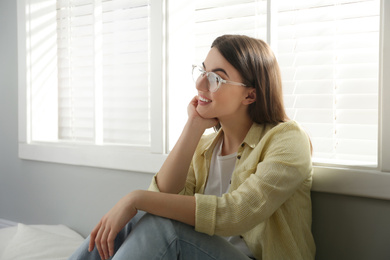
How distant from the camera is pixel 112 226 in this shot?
136cm

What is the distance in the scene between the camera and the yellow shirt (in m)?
1.33

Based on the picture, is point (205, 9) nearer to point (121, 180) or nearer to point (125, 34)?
point (125, 34)

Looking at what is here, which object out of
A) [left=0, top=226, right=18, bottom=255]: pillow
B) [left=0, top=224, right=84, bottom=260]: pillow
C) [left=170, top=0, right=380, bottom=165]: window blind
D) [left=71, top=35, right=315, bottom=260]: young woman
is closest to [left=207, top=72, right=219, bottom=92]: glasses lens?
[left=71, top=35, right=315, bottom=260]: young woman

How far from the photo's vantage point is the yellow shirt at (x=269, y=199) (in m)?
1.33

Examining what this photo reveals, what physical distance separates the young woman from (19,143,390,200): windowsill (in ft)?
0.27

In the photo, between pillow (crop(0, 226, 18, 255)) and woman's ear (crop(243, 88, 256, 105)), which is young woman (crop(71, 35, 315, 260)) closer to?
woman's ear (crop(243, 88, 256, 105))

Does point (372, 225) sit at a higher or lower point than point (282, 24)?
lower

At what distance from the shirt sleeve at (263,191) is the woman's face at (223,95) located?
20cm

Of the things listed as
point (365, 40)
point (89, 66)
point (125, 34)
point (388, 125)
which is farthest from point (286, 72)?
point (89, 66)

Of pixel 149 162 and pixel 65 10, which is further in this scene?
pixel 65 10

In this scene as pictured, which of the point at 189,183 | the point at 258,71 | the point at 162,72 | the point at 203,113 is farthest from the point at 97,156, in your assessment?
the point at 258,71

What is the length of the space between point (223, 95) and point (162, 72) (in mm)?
630

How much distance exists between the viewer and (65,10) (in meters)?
2.73

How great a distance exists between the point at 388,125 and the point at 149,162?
1.11m
